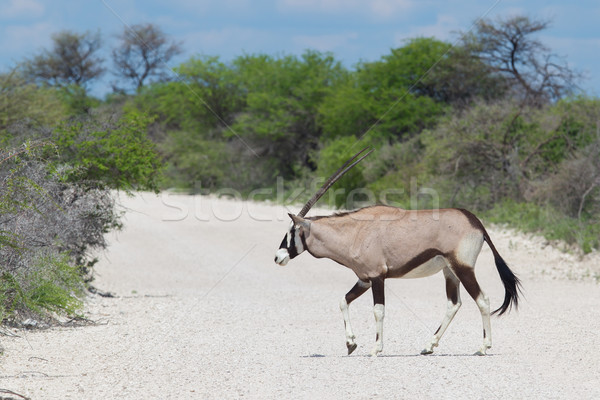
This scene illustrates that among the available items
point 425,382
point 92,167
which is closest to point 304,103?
point 92,167

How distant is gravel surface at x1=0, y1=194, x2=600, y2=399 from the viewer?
256 inches

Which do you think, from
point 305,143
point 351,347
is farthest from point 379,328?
point 305,143

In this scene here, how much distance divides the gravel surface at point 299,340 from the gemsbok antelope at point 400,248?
521 millimetres

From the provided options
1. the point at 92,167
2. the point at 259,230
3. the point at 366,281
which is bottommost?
the point at 259,230

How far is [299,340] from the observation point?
9.00 metres

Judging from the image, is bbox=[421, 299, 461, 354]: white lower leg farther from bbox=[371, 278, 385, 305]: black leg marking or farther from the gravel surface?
bbox=[371, 278, 385, 305]: black leg marking

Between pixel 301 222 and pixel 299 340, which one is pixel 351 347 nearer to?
pixel 299 340

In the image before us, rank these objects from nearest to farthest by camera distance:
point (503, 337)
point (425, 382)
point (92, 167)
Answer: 1. point (425, 382)
2. point (503, 337)
3. point (92, 167)

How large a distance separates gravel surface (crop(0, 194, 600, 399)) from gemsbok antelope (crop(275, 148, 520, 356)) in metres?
0.52

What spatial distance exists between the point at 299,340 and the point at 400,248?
1.90m

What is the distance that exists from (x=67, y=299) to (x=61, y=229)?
2.28 metres

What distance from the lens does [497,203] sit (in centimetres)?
2133

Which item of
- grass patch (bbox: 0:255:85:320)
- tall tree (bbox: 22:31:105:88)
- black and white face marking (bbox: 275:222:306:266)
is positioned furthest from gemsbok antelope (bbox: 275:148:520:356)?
tall tree (bbox: 22:31:105:88)

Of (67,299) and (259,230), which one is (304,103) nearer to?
(259,230)
